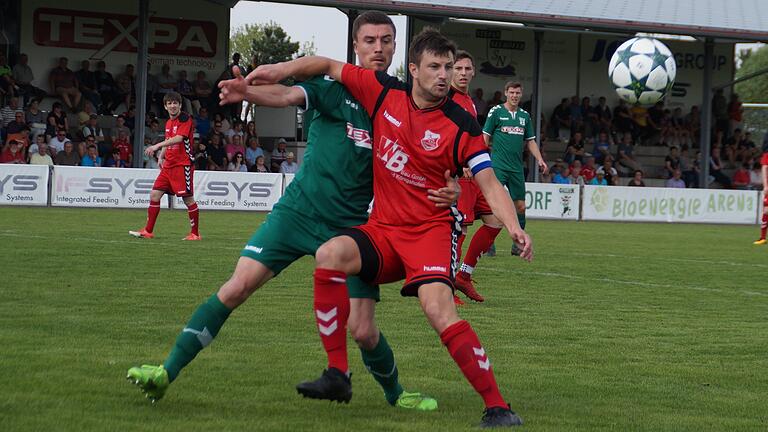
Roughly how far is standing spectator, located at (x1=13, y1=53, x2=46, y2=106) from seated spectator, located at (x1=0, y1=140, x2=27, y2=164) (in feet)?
12.0

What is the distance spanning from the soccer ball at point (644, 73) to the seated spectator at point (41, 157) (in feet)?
39.2

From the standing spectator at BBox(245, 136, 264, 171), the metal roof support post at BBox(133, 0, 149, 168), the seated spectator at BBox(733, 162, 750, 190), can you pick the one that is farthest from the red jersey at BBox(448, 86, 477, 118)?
the seated spectator at BBox(733, 162, 750, 190)

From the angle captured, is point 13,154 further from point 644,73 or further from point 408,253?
point 408,253

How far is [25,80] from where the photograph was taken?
92.3ft

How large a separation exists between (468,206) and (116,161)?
1631 cm

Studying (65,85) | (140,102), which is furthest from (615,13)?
(65,85)

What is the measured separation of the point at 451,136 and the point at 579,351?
2748 millimetres

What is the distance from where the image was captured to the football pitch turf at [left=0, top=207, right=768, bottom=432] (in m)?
5.30

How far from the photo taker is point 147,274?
37.1 ft

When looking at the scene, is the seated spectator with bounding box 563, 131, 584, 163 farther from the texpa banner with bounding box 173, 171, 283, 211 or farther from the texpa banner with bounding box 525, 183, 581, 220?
the texpa banner with bounding box 173, 171, 283, 211

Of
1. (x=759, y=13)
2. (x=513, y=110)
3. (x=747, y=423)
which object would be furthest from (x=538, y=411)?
(x=759, y=13)

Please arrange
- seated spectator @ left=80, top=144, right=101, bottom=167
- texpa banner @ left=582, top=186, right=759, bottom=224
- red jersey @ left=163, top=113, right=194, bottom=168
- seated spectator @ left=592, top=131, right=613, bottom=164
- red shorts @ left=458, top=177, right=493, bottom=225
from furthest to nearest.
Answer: seated spectator @ left=592, top=131, right=613, bottom=164 → texpa banner @ left=582, top=186, right=759, bottom=224 → seated spectator @ left=80, top=144, right=101, bottom=167 → red jersey @ left=163, top=113, right=194, bottom=168 → red shorts @ left=458, top=177, right=493, bottom=225

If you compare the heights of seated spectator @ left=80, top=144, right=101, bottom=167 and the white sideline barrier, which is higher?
seated spectator @ left=80, top=144, right=101, bottom=167

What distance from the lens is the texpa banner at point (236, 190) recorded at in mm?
24734
